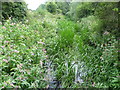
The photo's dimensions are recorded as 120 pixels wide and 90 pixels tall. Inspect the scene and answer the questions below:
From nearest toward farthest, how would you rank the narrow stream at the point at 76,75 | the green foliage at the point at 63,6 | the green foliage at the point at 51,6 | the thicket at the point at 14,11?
the narrow stream at the point at 76,75
the thicket at the point at 14,11
the green foliage at the point at 51,6
the green foliage at the point at 63,6

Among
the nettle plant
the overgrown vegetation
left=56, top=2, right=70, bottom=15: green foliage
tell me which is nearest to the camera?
the nettle plant

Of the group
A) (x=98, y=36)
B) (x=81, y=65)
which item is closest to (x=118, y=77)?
(x=81, y=65)

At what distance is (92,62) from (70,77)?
55cm

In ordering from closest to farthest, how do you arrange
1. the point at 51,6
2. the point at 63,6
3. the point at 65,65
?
the point at 65,65 < the point at 51,6 < the point at 63,6

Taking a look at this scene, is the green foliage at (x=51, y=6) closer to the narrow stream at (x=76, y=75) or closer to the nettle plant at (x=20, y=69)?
the nettle plant at (x=20, y=69)

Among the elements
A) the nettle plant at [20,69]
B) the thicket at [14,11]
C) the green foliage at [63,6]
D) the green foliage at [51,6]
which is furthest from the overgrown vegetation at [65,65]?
the green foliage at [63,6]

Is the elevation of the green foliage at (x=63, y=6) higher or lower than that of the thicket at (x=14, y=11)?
higher

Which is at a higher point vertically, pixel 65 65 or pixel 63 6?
pixel 63 6

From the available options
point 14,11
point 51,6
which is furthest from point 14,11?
point 51,6

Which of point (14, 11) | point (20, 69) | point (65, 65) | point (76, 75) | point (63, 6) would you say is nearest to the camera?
point (20, 69)

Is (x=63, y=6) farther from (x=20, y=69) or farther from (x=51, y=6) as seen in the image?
(x=20, y=69)

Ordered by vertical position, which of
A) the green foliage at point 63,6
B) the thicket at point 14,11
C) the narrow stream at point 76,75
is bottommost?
the narrow stream at point 76,75

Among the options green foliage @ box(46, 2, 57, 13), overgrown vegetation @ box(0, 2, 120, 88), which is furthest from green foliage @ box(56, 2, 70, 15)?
overgrown vegetation @ box(0, 2, 120, 88)

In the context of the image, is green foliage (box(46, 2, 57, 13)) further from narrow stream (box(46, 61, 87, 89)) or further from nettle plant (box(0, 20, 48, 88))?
narrow stream (box(46, 61, 87, 89))
